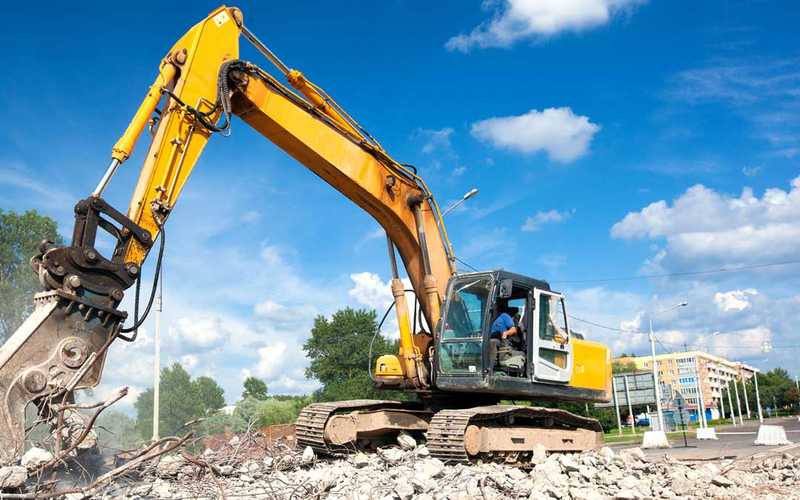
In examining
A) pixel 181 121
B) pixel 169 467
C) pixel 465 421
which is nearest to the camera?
pixel 169 467

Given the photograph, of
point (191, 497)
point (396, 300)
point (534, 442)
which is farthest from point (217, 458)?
point (534, 442)

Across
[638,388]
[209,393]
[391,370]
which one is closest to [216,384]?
[209,393]

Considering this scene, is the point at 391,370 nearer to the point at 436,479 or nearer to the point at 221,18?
the point at 436,479

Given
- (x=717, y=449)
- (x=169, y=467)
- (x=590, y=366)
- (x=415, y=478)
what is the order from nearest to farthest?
(x=415, y=478) < (x=169, y=467) < (x=590, y=366) < (x=717, y=449)

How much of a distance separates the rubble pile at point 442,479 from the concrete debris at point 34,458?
865 mm

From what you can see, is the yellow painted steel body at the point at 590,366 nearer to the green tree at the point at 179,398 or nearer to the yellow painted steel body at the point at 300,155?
the yellow painted steel body at the point at 300,155

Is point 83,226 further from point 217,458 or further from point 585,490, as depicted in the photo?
point 585,490

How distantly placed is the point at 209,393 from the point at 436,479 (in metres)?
46.2

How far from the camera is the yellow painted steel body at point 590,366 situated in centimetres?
1052

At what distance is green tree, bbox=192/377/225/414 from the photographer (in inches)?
1848

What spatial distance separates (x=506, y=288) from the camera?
30.6ft

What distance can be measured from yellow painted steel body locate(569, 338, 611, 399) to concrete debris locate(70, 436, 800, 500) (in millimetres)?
1467

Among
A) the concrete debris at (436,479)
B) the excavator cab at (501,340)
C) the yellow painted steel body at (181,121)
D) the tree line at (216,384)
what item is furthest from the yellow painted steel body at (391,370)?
the tree line at (216,384)

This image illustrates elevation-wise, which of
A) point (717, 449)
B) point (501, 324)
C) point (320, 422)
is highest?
point (501, 324)
